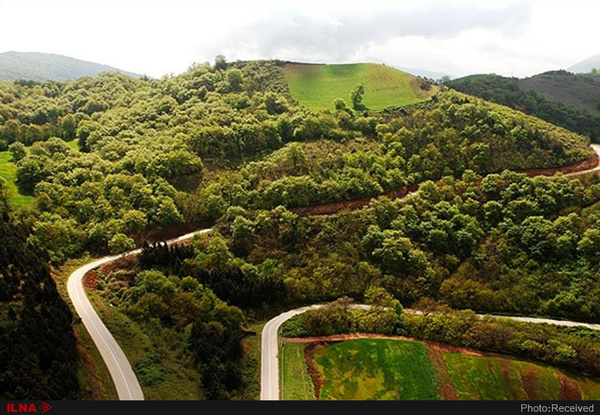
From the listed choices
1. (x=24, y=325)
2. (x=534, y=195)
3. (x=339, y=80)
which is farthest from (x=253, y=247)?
(x=339, y=80)

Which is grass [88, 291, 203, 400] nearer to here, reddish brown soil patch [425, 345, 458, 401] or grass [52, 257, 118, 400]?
grass [52, 257, 118, 400]

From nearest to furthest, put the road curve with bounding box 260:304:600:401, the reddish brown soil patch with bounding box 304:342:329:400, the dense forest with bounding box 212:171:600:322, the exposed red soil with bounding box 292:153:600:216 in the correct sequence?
the road curve with bounding box 260:304:600:401, the reddish brown soil patch with bounding box 304:342:329:400, the dense forest with bounding box 212:171:600:322, the exposed red soil with bounding box 292:153:600:216

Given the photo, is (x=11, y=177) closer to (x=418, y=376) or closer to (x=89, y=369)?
(x=89, y=369)

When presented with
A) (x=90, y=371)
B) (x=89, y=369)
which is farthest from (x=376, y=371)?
(x=89, y=369)

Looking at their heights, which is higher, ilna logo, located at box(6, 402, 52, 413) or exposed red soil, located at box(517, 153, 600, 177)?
exposed red soil, located at box(517, 153, 600, 177)

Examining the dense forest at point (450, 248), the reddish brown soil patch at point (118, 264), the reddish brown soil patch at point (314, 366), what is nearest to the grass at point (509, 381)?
the dense forest at point (450, 248)

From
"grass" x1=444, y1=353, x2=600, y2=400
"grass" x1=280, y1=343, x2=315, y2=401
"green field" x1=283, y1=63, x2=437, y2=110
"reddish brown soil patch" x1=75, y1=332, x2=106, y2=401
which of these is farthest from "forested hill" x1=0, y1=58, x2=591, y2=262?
"grass" x1=444, y1=353, x2=600, y2=400

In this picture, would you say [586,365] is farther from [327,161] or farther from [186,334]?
[327,161]
